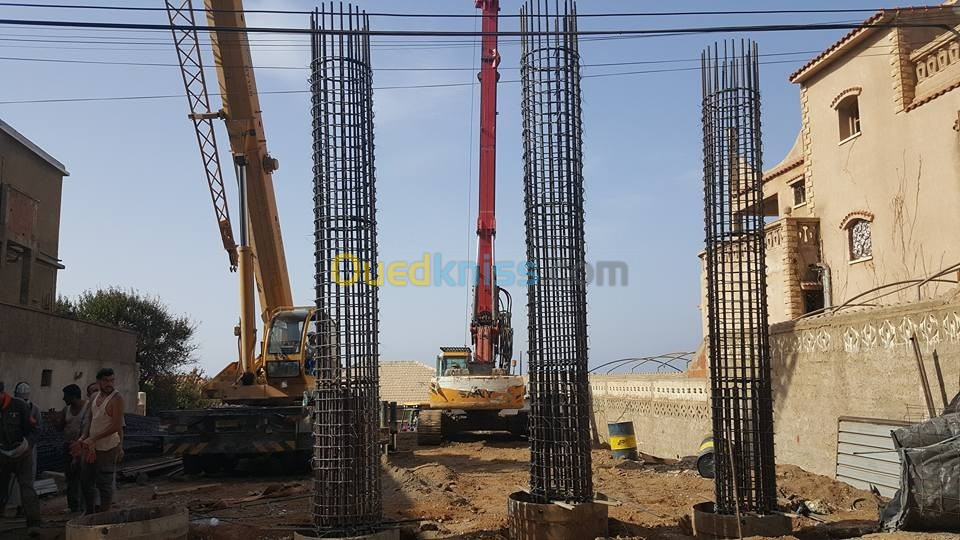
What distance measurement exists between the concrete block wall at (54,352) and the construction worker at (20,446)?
322 inches

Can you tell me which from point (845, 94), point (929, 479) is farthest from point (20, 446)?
point (845, 94)

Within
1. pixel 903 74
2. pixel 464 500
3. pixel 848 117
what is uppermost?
pixel 903 74

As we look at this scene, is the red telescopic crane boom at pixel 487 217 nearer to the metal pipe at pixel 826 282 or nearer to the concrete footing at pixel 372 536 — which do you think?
the metal pipe at pixel 826 282

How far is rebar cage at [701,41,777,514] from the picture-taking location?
22.6 feet

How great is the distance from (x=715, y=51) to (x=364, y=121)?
11.6 ft

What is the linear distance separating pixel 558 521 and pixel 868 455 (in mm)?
4765

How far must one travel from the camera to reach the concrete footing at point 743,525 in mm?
6629

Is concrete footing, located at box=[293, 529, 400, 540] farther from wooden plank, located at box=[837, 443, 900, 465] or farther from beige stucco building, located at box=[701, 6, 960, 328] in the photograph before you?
beige stucco building, located at box=[701, 6, 960, 328]

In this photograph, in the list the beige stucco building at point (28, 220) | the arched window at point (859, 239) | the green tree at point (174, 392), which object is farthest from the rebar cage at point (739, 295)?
the green tree at point (174, 392)

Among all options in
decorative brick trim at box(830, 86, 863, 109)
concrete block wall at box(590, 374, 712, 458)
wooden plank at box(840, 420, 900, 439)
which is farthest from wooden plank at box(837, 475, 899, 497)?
decorative brick trim at box(830, 86, 863, 109)

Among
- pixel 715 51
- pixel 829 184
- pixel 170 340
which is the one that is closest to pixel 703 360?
pixel 829 184

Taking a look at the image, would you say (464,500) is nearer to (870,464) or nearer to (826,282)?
(870,464)

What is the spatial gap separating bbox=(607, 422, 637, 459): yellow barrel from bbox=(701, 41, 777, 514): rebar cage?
689 cm

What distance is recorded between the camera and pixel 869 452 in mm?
9141
